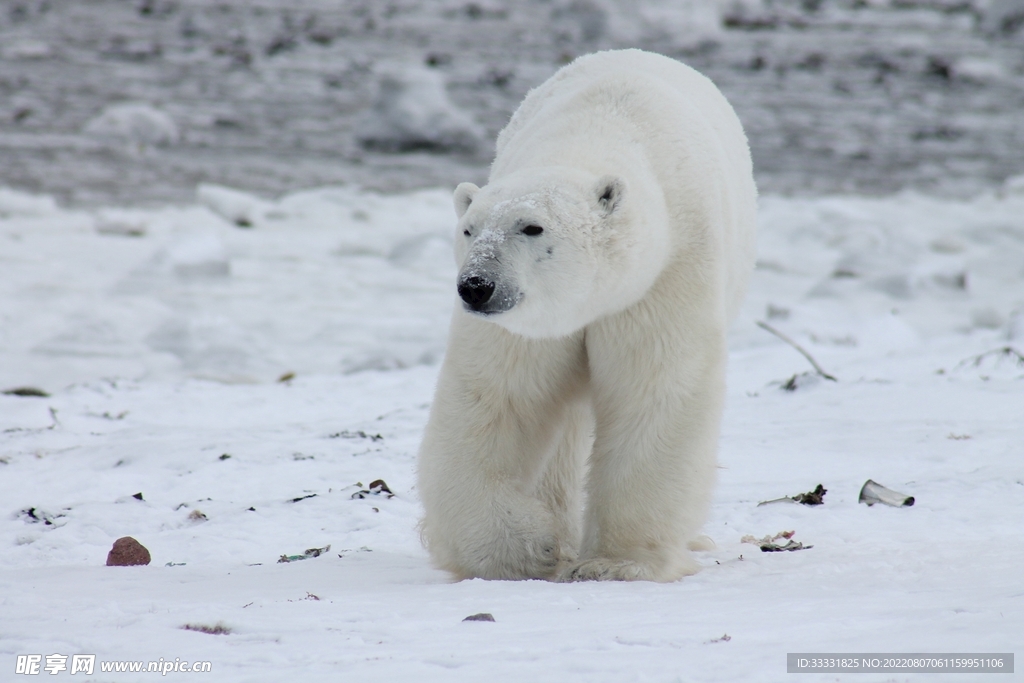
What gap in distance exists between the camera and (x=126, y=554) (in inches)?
132

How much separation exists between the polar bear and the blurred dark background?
9.02m

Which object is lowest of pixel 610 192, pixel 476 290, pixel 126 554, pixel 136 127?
pixel 136 127

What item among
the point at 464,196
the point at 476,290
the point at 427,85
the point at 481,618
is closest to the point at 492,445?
the point at 476,290

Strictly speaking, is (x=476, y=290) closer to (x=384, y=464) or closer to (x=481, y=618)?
(x=481, y=618)

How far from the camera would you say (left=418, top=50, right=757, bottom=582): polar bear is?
2.95m

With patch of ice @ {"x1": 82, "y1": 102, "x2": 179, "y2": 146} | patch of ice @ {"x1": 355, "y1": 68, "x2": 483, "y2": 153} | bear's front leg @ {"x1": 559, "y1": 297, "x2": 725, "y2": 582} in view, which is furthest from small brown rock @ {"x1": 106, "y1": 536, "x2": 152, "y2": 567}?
patch of ice @ {"x1": 82, "y1": 102, "x2": 179, "y2": 146}

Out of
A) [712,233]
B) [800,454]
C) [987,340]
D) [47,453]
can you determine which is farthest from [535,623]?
[987,340]

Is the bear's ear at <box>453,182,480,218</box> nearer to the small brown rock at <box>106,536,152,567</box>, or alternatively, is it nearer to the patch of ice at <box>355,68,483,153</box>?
the small brown rock at <box>106,536,152,567</box>

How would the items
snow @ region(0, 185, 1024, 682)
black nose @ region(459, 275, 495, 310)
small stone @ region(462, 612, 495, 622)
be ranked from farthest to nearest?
black nose @ region(459, 275, 495, 310)
small stone @ region(462, 612, 495, 622)
snow @ region(0, 185, 1024, 682)

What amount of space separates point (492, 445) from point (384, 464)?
4.31 feet

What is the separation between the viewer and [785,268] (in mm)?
9641

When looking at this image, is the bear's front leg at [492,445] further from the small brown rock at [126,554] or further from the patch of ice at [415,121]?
the patch of ice at [415,121]

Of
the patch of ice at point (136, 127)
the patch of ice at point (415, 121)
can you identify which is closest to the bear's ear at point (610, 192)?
the patch of ice at point (415, 121)

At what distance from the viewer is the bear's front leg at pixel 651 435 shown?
10.2 feet
